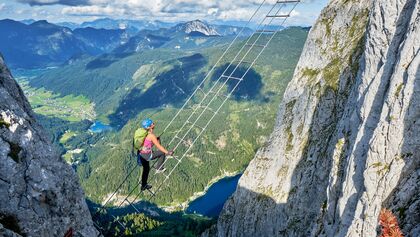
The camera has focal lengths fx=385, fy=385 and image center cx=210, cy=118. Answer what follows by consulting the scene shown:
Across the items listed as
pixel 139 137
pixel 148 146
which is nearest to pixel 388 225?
pixel 148 146

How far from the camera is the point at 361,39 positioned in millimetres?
40500

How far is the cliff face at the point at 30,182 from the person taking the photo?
846 inches

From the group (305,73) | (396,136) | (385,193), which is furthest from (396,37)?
(305,73)

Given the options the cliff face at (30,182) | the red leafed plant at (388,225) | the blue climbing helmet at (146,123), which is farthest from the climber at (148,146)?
the red leafed plant at (388,225)

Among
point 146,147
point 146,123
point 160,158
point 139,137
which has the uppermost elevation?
point 146,123

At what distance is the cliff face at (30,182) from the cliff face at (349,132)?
16940mm

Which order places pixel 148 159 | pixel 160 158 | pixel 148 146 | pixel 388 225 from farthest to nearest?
pixel 160 158, pixel 148 159, pixel 148 146, pixel 388 225

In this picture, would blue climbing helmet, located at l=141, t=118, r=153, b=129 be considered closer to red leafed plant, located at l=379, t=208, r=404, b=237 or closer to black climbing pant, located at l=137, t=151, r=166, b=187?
black climbing pant, located at l=137, t=151, r=166, b=187

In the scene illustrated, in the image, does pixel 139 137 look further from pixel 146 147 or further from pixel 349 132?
pixel 349 132

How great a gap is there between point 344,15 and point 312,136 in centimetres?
1527

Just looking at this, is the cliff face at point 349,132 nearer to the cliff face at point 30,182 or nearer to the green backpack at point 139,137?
the green backpack at point 139,137

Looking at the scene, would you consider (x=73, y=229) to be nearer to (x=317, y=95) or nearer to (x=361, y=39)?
(x=317, y=95)

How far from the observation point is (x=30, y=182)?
23.0 meters

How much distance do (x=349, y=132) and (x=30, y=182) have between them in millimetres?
20134
